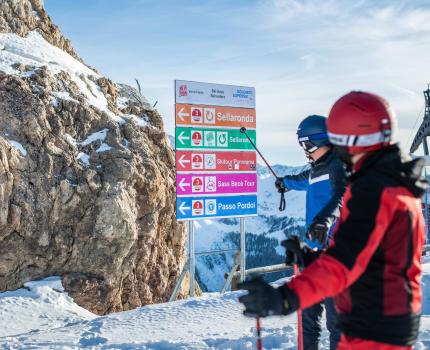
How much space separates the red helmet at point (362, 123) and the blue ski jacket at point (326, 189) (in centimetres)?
135

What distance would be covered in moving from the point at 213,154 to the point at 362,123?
6.94 metres

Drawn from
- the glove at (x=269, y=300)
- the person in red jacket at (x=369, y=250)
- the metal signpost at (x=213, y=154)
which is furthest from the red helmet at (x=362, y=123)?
the metal signpost at (x=213, y=154)

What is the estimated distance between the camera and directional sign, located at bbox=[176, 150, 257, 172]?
8.59 metres

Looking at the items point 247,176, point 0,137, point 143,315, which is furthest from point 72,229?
point 143,315

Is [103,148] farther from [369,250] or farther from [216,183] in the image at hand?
[369,250]

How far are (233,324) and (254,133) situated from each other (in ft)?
15.0

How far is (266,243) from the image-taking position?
14688 cm

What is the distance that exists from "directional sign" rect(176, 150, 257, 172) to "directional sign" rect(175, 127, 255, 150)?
0.37 ft

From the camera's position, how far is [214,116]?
8945 mm

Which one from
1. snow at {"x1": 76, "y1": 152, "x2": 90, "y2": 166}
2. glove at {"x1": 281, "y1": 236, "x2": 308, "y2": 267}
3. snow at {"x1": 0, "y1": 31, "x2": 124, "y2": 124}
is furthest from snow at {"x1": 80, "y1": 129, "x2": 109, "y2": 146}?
glove at {"x1": 281, "y1": 236, "x2": 308, "y2": 267}

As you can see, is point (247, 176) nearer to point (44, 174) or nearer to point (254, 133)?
point (254, 133)

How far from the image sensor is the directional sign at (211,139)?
8547 millimetres

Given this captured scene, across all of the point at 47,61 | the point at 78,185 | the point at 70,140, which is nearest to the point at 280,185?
the point at 78,185

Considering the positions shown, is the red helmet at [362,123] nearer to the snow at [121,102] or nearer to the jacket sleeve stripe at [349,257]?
the jacket sleeve stripe at [349,257]
